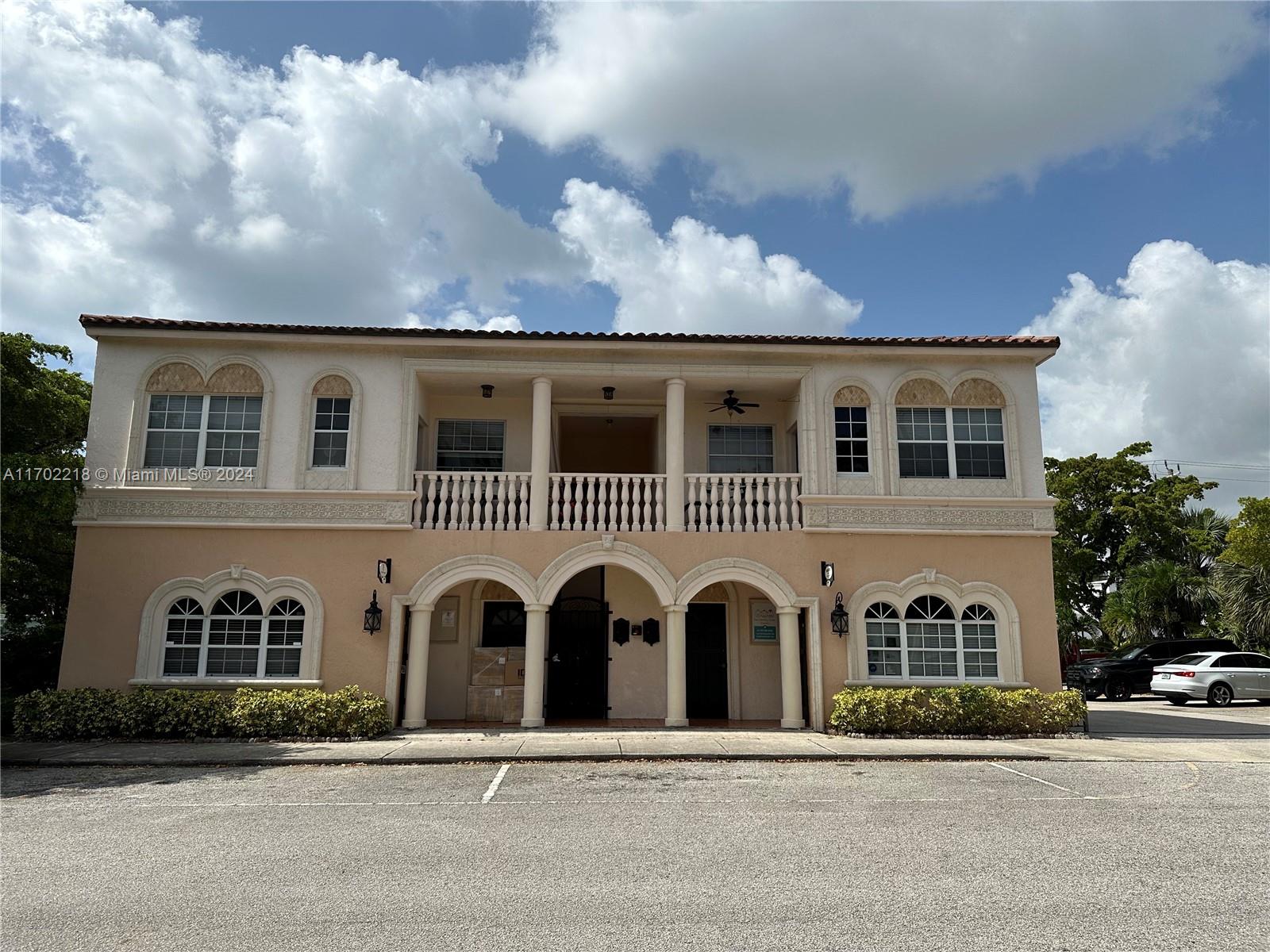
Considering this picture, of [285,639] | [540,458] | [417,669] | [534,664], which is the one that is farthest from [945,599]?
[285,639]

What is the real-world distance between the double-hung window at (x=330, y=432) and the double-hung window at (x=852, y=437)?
27.9 feet

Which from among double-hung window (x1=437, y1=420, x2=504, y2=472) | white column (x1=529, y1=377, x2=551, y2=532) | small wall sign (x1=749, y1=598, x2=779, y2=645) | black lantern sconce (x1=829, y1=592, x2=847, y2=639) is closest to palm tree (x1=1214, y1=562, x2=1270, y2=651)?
small wall sign (x1=749, y1=598, x2=779, y2=645)

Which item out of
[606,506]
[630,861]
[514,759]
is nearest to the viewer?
[630,861]

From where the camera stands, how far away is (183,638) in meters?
14.4

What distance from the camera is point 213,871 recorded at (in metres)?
6.42

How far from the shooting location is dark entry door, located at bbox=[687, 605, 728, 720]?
53.2ft

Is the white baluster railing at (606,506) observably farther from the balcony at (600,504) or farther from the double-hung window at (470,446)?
the double-hung window at (470,446)

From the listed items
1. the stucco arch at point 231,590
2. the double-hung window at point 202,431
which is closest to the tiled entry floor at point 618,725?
the stucco arch at point 231,590

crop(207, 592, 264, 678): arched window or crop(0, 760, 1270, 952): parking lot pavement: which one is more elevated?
crop(207, 592, 264, 678): arched window

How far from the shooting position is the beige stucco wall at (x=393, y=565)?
14.2 metres

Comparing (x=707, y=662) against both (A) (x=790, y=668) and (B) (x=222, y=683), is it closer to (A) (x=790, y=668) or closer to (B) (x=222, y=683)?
(A) (x=790, y=668)

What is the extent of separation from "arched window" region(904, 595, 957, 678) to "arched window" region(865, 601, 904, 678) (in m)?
0.17

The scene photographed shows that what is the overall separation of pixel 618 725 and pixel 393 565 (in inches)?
184

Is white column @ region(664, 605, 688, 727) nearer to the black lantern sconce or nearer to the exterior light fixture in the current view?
the black lantern sconce
